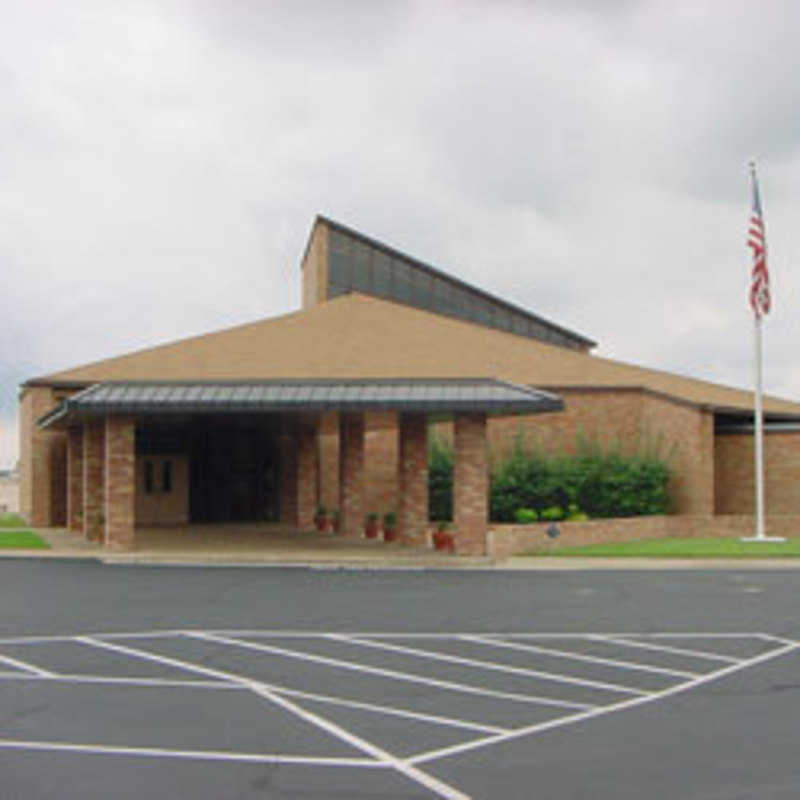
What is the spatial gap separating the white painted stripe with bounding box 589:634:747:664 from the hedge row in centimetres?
1921

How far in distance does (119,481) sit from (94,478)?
16.7 feet

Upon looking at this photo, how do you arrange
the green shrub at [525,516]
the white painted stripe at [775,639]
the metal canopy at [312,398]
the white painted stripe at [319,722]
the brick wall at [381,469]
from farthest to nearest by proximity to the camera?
the brick wall at [381,469] < the green shrub at [525,516] < the metal canopy at [312,398] < the white painted stripe at [775,639] < the white painted stripe at [319,722]

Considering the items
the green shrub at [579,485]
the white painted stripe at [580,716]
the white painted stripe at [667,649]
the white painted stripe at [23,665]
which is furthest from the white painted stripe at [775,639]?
the green shrub at [579,485]

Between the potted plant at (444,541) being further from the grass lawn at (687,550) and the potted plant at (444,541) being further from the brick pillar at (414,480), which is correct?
the grass lawn at (687,550)

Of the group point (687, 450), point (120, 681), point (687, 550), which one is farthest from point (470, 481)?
point (120, 681)

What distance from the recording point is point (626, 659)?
41.1 feet

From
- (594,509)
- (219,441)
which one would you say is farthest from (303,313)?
(594,509)

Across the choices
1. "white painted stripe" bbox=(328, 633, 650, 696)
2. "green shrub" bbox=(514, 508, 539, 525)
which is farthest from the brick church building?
"white painted stripe" bbox=(328, 633, 650, 696)

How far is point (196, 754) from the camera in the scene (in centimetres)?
825

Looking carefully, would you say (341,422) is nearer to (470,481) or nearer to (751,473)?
(470,481)

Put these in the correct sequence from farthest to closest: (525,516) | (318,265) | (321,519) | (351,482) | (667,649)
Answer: (318,265) → (321,519) → (351,482) → (525,516) → (667,649)

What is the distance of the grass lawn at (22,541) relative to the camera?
2948 centimetres

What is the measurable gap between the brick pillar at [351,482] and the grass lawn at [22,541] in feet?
28.8

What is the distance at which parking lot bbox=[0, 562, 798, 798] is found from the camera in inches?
303
